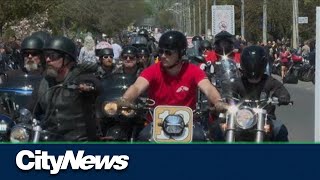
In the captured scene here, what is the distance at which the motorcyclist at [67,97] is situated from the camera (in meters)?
6.46

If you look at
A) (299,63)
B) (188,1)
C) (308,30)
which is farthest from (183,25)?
(299,63)

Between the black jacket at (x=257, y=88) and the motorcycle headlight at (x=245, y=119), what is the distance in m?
1.34

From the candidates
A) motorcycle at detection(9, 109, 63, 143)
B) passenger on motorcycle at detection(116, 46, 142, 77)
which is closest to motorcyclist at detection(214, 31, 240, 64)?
passenger on motorcycle at detection(116, 46, 142, 77)

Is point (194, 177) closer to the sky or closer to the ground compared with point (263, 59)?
closer to the ground

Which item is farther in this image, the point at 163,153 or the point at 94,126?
the point at 94,126

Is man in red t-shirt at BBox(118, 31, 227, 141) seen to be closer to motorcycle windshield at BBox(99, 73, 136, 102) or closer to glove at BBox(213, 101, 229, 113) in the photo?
glove at BBox(213, 101, 229, 113)

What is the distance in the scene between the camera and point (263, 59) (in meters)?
7.19

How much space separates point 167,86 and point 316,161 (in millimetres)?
3095

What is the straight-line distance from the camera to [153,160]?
15.3 ft

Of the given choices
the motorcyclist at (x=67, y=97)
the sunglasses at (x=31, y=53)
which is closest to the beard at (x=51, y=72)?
the motorcyclist at (x=67, y=97)

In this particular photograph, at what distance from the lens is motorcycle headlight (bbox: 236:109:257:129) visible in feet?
19.5

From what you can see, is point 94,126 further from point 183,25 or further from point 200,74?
point 183,25

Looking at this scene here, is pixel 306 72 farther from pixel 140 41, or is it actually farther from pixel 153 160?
pixel 153 160

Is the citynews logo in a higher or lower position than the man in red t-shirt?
lower
